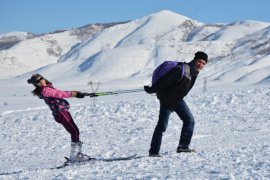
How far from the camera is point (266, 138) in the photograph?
1073 cm

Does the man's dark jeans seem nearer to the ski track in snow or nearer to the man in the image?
the man

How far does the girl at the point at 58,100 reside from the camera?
812cm

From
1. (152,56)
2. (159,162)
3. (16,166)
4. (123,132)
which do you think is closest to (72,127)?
(159,162)

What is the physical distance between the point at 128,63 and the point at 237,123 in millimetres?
127832

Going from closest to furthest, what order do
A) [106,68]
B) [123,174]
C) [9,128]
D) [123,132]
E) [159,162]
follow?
[123,174], [159,162], [123,132], [9,128], [106,68]

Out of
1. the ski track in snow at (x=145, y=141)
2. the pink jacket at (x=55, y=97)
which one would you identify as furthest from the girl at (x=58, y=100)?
the ski track in snow at (x=145, y=141)

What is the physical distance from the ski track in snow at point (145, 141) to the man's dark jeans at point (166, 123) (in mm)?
264

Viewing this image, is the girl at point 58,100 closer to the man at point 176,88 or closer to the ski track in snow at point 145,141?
the ski track in snow at point 145,141

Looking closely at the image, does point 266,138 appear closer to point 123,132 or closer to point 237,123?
point 237,123

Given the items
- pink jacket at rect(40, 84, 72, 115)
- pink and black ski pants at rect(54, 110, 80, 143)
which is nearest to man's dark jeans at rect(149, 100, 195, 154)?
pink and black ski pants at rect(54, 110, 80, 143)

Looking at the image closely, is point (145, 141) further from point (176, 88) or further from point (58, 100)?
point (176, 88)

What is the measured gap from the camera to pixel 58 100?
830 centimetres

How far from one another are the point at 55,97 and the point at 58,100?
0.52 ft

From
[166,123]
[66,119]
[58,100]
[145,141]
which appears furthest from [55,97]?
[145,141]
